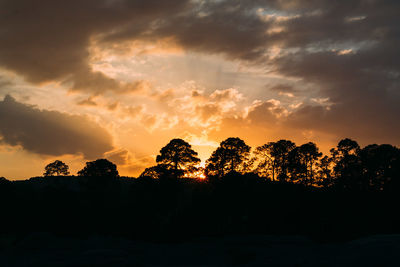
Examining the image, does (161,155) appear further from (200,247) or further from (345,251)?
(345,251)

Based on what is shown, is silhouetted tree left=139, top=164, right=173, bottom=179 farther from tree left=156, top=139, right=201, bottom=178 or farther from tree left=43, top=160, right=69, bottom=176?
tree left=43, top=160, right=69, bottom=176

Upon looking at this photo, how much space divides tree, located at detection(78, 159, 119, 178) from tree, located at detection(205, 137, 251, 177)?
17429 mm

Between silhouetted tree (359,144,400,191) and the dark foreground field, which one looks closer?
the dark foreground field


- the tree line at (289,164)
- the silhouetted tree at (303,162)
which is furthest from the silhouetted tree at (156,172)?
the silhouetted tree at (303,162)

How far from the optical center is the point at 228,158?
56.9 metres

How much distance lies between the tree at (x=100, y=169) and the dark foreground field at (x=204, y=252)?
17240 millimetres

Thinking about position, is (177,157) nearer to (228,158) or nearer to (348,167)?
(228,158)

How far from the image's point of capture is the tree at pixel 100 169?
5747 cm

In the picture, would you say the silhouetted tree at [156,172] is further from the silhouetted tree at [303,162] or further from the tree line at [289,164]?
the silhouetted tree at [303,162]

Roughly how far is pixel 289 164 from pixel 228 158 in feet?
41.9

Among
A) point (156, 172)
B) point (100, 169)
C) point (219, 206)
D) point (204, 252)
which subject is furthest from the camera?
point (100, 169)

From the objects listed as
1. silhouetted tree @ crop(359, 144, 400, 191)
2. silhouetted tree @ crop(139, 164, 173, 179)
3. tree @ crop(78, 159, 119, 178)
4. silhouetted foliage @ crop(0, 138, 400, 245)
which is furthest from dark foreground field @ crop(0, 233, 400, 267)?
silhouetted tree @ crop(359, 144, 400, 191)

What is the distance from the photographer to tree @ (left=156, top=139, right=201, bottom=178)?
54.0 metres

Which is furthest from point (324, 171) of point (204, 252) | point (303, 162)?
point (204, 252)
